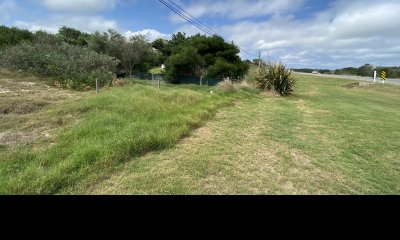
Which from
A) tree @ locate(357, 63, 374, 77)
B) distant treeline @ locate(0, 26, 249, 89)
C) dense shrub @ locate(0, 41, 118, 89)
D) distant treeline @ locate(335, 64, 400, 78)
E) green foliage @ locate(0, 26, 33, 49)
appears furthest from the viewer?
tree @ locate(357, 63, 374, 77)

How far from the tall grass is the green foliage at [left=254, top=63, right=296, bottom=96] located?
10.1 metres

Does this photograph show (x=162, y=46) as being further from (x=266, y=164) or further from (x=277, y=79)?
(x=266, y=164)

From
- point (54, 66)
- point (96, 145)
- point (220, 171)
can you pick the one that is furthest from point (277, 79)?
point (96, 145)

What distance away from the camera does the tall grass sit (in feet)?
11.3

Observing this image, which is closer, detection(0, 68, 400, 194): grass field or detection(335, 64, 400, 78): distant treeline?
detection(0, 68, 400, 194): grass field

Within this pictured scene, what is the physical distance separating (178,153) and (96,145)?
4.55 feet

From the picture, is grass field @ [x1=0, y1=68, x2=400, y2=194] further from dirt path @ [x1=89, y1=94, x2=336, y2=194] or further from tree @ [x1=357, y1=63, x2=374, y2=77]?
tree @ [x1=357, y1=63, x2=374, y2=77]

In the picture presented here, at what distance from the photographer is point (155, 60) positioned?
38.3 m

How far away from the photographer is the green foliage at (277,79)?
1650cm

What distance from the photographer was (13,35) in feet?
79.3

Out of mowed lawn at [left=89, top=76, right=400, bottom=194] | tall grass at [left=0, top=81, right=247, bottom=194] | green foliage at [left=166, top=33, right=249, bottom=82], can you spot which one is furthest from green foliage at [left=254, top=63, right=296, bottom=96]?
tall grass at [left=0, top=81, right=247, bottom=194]
